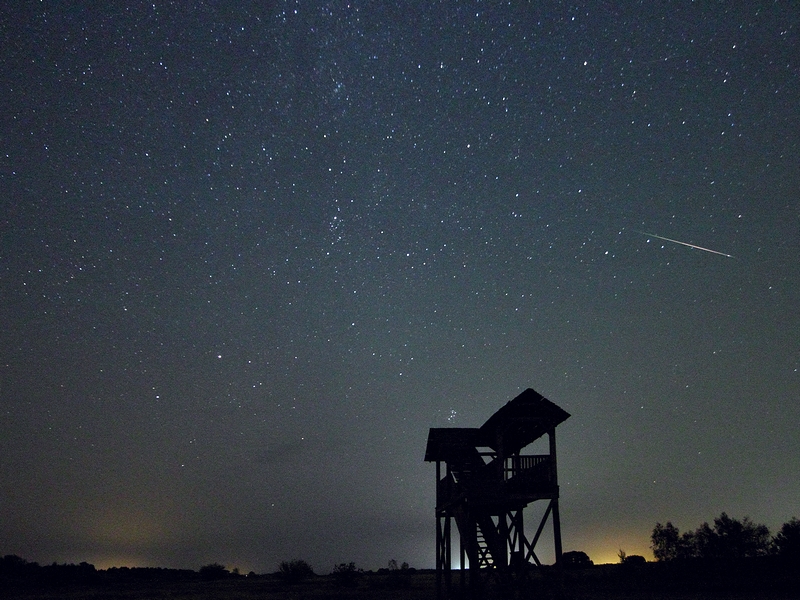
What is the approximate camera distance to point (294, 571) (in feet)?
182

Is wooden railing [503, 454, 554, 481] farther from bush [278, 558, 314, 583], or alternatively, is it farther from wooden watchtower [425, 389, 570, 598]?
bush [278, 558, 314, 583]

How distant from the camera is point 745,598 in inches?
1244

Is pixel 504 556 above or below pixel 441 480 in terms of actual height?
below

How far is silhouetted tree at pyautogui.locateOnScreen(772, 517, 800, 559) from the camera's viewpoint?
137ft

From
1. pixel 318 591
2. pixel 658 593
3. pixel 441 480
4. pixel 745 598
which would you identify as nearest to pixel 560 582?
pixel 441 480

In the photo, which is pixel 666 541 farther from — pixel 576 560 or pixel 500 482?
pixel 500 482

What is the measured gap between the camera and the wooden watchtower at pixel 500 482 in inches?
767

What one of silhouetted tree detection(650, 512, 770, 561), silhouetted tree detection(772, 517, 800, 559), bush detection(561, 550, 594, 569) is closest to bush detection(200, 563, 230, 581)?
bush detection(561, 550, 594, 569)

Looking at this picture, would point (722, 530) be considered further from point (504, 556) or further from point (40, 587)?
point (40, 587)

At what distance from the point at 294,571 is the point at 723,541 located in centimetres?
3581

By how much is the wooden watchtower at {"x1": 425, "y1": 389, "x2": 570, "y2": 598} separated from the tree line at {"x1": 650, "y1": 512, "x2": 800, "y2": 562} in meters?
30.4

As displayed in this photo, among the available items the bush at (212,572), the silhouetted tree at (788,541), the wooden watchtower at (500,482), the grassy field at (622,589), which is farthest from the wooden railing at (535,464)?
the bush at (212,572)

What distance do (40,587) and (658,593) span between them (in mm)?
44952

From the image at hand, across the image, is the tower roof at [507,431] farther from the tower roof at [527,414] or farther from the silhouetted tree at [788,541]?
the silhouetted tree at [788,541]
